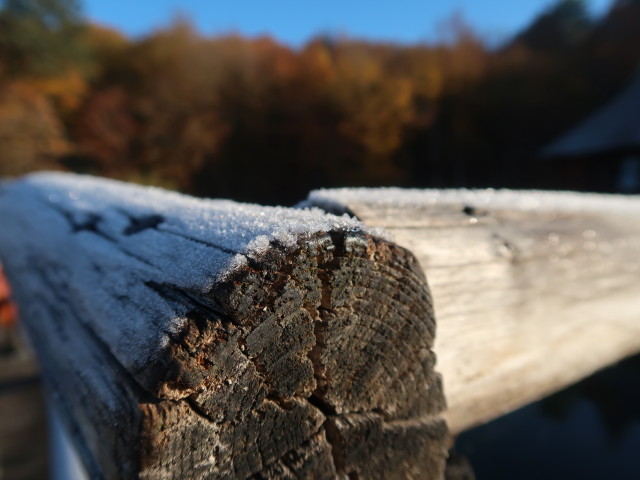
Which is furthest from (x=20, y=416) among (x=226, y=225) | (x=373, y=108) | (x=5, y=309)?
(x=373, y=108)

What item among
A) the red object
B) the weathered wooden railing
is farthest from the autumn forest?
the weathered wooden railing

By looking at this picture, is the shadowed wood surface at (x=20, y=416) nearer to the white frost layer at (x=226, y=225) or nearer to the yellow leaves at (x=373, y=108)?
the white frost layer at (x=226, y=225)

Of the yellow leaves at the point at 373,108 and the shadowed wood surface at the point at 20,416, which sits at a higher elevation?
the yellow leaves at the point at 373,108

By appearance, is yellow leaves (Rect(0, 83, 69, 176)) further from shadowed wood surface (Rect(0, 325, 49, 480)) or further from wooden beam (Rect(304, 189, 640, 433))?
wooden beam (Rect(304, 189, 640, 433))

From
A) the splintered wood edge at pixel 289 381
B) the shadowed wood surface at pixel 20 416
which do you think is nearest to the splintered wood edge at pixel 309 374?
the splintered wood edge at pixel 289 381

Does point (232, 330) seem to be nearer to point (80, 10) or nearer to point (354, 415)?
point (354, 415)

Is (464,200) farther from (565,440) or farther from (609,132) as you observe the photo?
(609,132)
